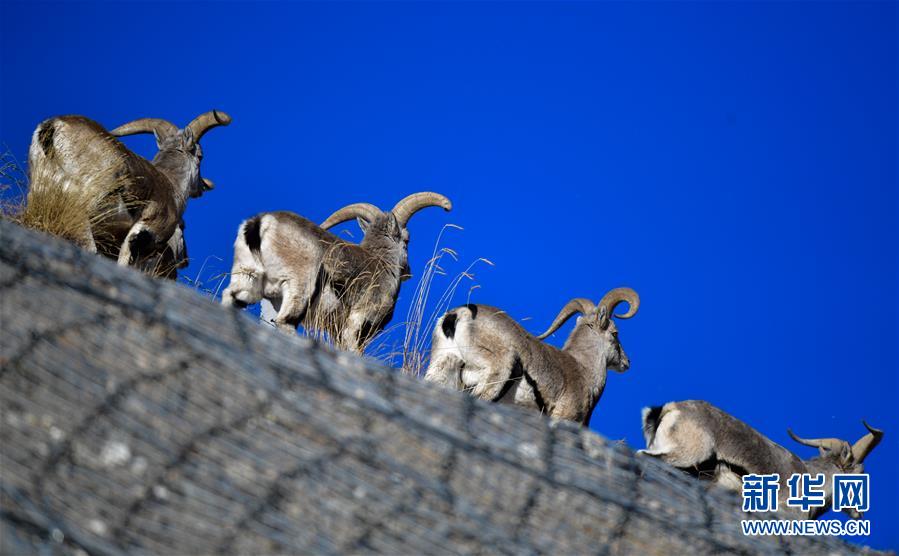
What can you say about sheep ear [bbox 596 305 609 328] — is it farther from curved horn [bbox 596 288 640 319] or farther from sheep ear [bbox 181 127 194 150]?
sheep ear [bbox 181 127 194 150]

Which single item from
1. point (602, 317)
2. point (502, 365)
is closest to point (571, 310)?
point (602, 317)

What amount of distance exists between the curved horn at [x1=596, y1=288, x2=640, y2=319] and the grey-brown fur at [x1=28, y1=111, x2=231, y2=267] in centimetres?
458

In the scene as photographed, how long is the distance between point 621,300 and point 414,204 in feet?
8.32

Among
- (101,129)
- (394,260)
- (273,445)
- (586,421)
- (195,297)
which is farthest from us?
(394,260)

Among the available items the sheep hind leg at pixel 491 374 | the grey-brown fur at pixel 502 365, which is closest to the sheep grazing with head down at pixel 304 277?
the grey-brown fur at pixel 502 365

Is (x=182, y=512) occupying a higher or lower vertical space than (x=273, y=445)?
lower

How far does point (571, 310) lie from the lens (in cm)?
1185

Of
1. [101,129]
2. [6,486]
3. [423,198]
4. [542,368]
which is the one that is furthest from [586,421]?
[6,486]

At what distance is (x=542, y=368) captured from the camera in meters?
9.72

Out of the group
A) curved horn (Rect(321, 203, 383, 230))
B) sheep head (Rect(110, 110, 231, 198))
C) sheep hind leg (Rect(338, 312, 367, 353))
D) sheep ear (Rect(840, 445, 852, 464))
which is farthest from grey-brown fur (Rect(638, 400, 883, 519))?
sheep head (Rect(110, 110, 231, 198))

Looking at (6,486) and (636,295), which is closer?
(6,486)

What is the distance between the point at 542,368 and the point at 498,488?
6635 mm

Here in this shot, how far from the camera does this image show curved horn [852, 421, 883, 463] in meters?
11.7

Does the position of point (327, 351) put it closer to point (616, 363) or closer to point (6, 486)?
point (6, 486)
